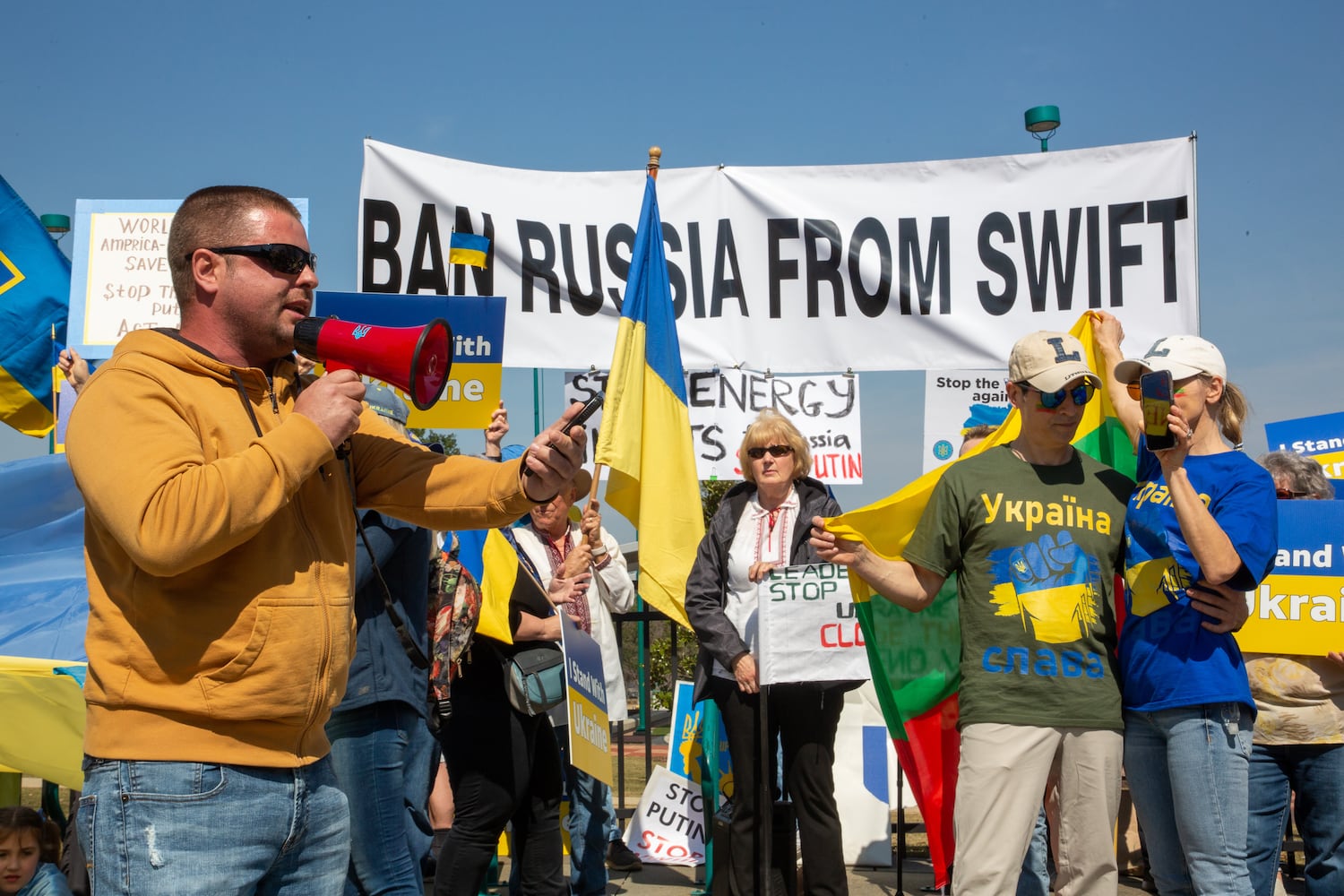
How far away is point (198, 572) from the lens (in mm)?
1913

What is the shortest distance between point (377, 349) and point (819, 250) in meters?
4.75

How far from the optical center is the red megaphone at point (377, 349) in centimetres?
212

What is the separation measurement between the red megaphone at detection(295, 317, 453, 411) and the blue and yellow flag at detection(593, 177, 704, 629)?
290 centimetres

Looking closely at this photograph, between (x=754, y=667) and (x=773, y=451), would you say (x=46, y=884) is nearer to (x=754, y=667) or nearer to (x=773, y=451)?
(x=754, y=667)

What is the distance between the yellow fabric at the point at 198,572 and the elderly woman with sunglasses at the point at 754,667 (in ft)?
9.91

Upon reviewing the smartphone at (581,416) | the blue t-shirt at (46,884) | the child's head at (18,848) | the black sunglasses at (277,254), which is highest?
the black sunglasses at (277,254)

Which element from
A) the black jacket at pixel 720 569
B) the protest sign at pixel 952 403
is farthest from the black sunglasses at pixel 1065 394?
the protest sign at pixel 952 403

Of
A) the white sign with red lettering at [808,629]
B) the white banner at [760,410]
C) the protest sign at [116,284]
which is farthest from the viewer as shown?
the white banner at [760,410]

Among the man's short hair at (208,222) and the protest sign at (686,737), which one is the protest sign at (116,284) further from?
the man's short hair at (208,222)

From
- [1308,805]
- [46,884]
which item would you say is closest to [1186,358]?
[1308,805]

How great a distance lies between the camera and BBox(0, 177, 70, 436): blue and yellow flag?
6398 mm

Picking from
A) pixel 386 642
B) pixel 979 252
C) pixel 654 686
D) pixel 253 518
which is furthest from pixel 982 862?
pixel 654 686

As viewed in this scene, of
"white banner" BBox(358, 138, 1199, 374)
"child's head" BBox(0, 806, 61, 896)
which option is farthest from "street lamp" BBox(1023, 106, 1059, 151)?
"child's head" BBox(0, 806, 61, 896)

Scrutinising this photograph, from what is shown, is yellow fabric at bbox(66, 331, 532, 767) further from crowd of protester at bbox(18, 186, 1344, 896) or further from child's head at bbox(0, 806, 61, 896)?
child's head at bbox(0, 806, 61, 896)
